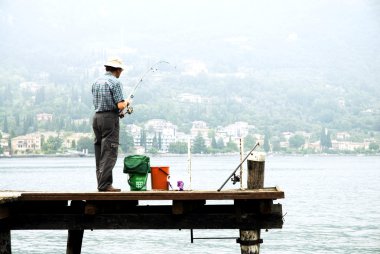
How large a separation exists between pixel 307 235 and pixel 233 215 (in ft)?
86.4

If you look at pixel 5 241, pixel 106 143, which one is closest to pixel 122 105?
pixel 106 143

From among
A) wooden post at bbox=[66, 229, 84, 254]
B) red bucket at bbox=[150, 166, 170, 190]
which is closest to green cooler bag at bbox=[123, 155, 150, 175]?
red bucket at bbox=[150, 166, 170, 190]

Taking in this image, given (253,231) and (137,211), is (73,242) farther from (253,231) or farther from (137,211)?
(253,231)

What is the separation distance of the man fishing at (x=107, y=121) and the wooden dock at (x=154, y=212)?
0.51m

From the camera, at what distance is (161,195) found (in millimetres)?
15539

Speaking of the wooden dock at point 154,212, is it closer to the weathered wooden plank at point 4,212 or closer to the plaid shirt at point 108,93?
the weathered wooden plank at point 4,212

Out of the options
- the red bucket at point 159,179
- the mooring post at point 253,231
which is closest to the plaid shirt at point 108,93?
the red bucket at point 159,179

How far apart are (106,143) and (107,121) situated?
1.27 feet

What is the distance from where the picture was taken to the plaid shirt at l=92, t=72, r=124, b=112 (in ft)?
54.1

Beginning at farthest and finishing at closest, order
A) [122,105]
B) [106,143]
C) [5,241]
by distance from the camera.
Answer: [5,241]
[106,143]
[122,105]

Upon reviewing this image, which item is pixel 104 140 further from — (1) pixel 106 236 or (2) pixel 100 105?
(1) pixel 106 236

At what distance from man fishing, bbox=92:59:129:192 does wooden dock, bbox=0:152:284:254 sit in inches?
20.2

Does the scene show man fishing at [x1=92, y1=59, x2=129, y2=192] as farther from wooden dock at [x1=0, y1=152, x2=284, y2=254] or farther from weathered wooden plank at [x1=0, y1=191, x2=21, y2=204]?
weathered wooden plank at [x1=0, y1=191, x2=21, y2=204]

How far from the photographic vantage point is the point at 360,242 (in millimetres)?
38844
